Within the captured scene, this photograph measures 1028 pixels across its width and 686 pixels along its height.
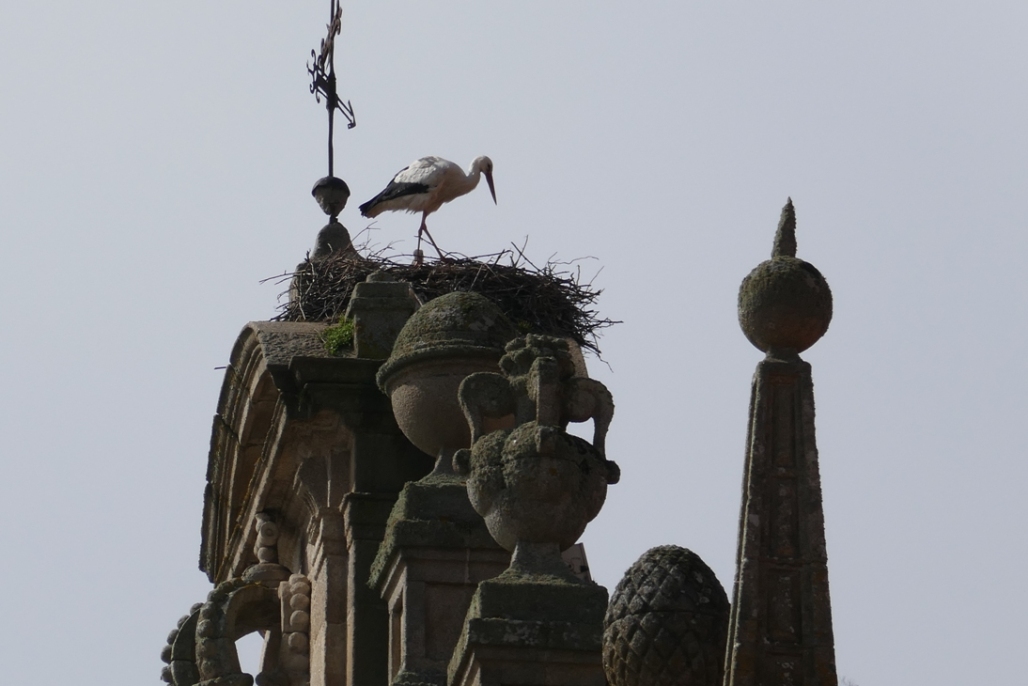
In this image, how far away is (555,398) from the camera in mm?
8180

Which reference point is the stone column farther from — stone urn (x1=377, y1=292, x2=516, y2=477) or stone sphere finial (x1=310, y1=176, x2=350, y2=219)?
stone sphere finial (x1=310, y1=176, x2=350, y2=219)

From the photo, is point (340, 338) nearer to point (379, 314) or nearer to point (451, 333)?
point (379, 314)

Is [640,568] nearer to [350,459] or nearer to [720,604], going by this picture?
[720,604]

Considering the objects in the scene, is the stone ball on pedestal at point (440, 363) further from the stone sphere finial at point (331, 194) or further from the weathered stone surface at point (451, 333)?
the stone sphere finial at point (331, 194)

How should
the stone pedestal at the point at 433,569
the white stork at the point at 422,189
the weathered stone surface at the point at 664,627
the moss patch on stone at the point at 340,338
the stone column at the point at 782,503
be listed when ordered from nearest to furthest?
the stone column at the point at 782,503, the weathered stone surface at the point at 664,627, the stone pedestal at the point at 433,569, the moss patch on stone at the point at 340,338, the white stork at the point at 422,189

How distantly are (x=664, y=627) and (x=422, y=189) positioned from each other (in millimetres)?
9425

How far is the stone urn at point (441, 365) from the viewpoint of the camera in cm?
959

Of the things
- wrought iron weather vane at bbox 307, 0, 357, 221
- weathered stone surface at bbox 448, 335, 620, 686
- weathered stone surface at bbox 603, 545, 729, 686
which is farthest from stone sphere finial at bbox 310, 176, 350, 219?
weathered stone surface at bbox 603, 545, 729, 686

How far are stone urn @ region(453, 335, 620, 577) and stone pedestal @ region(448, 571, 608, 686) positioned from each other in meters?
0.15

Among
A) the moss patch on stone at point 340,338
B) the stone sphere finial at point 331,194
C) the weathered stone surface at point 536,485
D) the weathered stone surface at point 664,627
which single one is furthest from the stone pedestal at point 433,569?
the stone sphere finial at point 331,194

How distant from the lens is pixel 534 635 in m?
7.73

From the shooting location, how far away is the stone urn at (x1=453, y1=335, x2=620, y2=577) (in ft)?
26.1

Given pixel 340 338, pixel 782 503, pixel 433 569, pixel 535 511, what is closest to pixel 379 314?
pixel 340 338

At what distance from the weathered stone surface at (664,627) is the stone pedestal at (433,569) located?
2488 mm
